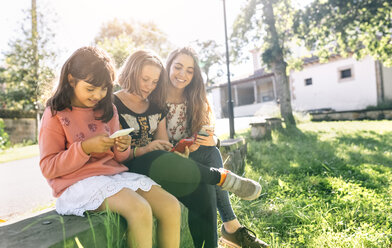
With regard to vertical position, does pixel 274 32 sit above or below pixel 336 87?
above

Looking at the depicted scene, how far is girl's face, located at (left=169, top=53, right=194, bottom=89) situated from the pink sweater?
0.94 metres

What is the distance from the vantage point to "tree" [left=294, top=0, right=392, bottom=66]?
9492mm

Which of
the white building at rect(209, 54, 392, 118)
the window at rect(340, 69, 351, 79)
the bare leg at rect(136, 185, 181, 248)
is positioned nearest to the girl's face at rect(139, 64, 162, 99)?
the bare leg at rect(136, 185, 181, 248)

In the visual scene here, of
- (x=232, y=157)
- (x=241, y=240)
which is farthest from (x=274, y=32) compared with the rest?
(x=241, y=240)

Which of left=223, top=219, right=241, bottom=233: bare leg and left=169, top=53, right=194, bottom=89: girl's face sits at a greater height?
left=169, top=53, right=194, bottom=89: girl's face

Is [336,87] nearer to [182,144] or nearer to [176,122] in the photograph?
[176,122]

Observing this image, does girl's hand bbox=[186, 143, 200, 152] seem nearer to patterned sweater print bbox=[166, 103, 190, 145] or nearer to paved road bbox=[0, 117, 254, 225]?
patterned sweater print bbox=[166, 103, 190, 145]

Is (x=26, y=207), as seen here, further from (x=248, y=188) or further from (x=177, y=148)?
(x=248, y=188)

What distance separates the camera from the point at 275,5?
35.6 feet

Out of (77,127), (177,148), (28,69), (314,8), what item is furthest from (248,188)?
(28,69)

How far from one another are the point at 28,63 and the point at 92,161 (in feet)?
42.3

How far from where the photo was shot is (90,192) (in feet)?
4.65

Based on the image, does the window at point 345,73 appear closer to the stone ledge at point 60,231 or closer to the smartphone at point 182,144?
the smartphone at point 182,144

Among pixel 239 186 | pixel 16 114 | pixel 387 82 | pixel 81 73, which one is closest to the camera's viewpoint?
pixel 81 73
